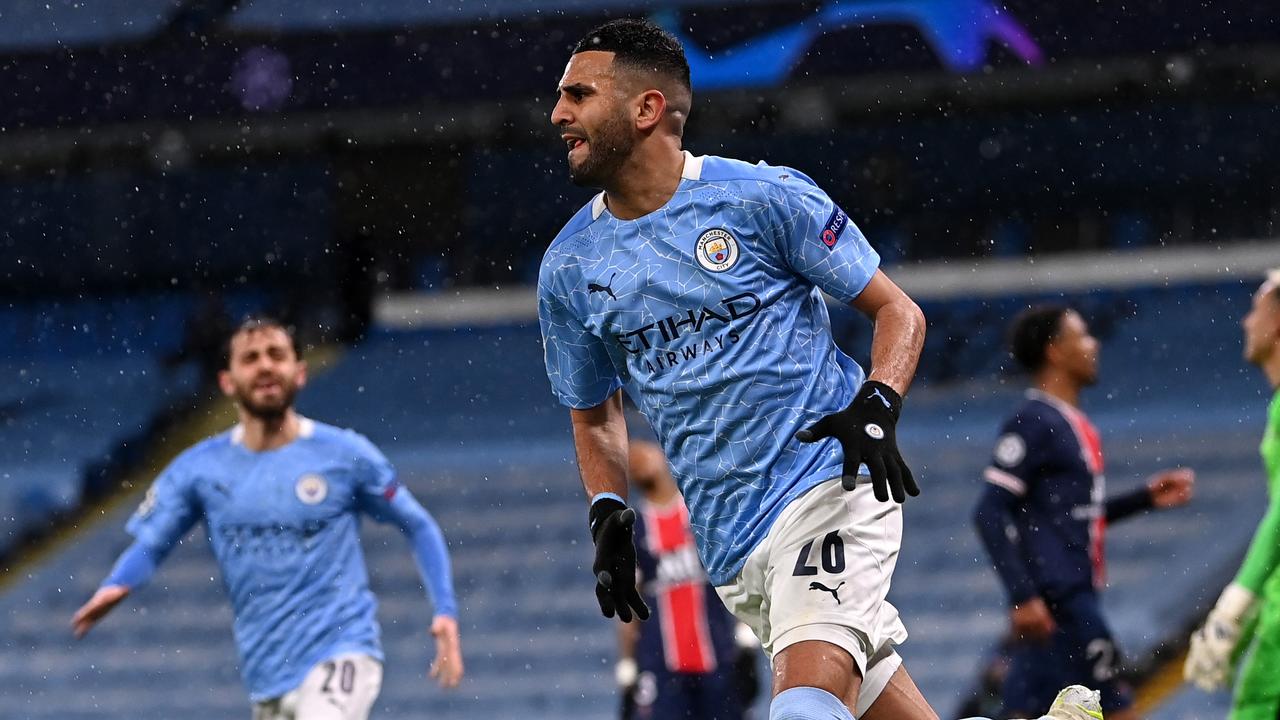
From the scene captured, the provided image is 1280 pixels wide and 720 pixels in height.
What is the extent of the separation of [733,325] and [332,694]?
2929 mm

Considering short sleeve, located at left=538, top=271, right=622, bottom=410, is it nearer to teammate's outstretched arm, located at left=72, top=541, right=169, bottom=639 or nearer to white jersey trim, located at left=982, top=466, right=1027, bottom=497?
teammate's outstretched arm, located at left=72, top=541, right=169, bottom=639

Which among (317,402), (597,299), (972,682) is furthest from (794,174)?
(317,402)

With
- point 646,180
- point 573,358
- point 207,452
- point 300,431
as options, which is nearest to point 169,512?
point 207,452

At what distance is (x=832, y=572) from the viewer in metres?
3.67

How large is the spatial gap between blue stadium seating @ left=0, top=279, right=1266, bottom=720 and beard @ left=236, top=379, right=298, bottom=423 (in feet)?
25.4

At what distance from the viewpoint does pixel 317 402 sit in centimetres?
1748

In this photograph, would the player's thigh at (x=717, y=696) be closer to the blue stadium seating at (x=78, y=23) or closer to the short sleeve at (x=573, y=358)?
the short sleeve at (x=573, y=358)

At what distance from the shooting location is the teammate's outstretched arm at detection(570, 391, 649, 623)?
153 inches

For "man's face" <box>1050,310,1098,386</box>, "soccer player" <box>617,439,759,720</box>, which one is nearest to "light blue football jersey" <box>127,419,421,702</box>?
"soccer player" <box>617,439,759,720</box>

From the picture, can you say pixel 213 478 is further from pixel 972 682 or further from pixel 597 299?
pixel 972 682

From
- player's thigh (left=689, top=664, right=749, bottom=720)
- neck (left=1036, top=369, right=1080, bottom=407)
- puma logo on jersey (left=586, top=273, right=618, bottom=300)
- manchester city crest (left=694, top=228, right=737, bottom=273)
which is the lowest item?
player's thigh (left=689, top=664, right=749, bottom=720)

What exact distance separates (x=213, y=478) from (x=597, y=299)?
2.97m

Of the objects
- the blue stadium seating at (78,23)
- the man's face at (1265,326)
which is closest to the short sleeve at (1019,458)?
the man's face at (1265,326)

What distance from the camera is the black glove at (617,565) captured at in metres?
3.88
